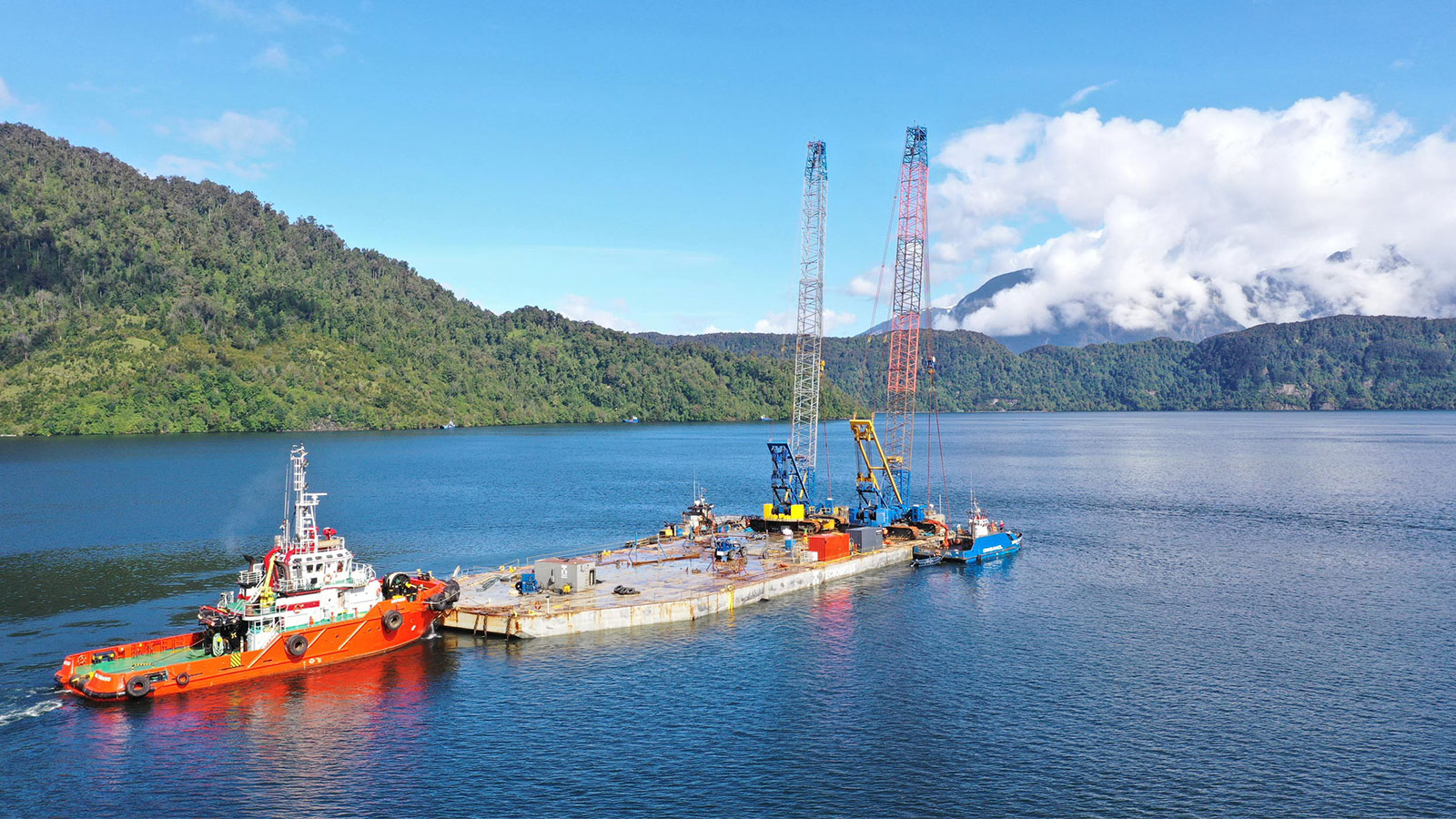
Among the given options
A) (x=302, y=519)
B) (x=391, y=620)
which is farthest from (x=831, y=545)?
(x=302, y=519)

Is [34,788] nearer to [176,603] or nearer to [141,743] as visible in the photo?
[141,743]

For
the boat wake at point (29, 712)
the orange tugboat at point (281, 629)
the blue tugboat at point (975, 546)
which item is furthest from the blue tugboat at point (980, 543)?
the boat wake at point (29, 712)

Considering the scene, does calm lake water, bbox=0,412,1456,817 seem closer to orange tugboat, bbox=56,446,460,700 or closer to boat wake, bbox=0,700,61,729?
boat wake, bbox=0,700,61,729

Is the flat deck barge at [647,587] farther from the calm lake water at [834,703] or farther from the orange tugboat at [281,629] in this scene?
the orange tugboat at [281,629]

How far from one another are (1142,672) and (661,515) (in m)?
83.9

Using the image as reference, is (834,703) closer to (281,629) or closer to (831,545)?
(281,629)

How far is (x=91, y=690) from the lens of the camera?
54.5m

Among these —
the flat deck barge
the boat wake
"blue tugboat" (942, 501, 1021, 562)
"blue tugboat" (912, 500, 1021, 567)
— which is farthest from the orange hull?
"blue tugboat" (942, 501, 1021, 562)

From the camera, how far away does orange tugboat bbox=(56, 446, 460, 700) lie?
186 feet

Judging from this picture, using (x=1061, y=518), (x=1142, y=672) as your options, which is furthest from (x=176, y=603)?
(x=1061, y=518)

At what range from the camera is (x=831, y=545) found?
314ft

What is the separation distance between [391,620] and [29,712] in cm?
2098

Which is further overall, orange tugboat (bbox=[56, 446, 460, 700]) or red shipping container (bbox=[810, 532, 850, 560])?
red shipping container (bbox=[810, 532, 850, 560])

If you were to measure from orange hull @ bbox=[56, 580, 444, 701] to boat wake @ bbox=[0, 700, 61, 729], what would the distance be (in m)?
1.42
